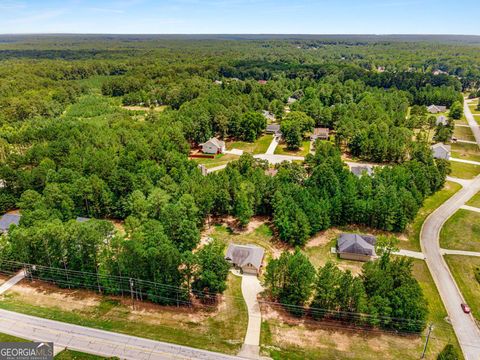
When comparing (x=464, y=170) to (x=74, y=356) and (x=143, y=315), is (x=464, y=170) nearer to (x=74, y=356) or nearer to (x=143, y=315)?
(x=143, y=315)

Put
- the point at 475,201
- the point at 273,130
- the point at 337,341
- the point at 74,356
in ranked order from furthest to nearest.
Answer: the point at 273,130
the point at 475,201
the point at 337,341
the point at 74,356

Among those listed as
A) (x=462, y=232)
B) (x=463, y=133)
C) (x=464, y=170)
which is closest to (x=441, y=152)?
(x=464, y=170)

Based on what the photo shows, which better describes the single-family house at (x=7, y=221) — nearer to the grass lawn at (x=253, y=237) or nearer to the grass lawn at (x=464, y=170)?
the grass lawn at (x=253, y=237)

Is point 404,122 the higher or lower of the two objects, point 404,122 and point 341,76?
the lower

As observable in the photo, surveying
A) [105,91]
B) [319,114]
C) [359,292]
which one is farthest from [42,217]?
[105,91]

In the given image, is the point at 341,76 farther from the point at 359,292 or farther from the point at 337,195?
the point at 359,292

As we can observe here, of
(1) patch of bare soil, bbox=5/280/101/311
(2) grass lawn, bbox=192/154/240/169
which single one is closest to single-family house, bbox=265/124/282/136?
(2) grass lawn, bbox=192/154/240/169
